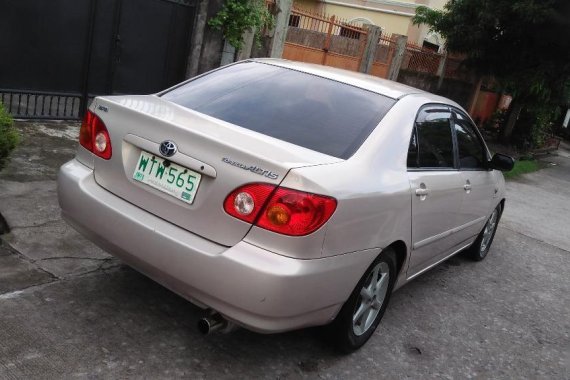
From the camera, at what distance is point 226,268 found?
261 cm

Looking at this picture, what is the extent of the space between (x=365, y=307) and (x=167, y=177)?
1388 mm

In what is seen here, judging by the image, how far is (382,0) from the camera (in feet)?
85.6

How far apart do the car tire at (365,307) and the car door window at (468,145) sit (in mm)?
1314

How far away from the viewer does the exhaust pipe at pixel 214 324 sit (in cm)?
278

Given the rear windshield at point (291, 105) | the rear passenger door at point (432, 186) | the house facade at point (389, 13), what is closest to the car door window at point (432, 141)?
the rear passenger door at point (432, 186)

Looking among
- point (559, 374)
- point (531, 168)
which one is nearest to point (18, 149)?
point (559, 374)

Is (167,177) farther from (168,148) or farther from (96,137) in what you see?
(96,137)

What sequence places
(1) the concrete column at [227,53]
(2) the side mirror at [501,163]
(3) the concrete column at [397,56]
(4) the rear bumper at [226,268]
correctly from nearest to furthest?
(4) the rear bumper at [226,268], (2) the side mirror at [501,163], (1) the concrete column at [227,53], (3) the concrete column at [397,56]

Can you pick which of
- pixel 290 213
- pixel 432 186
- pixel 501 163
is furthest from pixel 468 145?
pixel 290 213

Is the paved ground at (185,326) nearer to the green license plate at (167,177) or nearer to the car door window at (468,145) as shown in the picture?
the green license plate at (167,177)

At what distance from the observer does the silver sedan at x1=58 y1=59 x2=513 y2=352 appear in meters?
2.63

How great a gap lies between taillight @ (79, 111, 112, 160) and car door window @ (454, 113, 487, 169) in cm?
255

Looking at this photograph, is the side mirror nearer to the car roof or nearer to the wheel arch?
the car roof

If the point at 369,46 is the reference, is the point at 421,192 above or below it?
below
